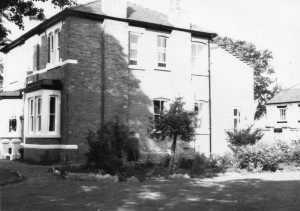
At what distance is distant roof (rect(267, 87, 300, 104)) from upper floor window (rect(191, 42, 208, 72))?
105 feet

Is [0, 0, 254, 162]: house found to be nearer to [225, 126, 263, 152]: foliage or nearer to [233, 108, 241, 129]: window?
[233, 108, 241, 129]: window

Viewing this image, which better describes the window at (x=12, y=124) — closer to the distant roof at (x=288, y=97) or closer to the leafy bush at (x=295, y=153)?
the leafy bush at (x=295, y=153)

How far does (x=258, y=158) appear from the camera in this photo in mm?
18406

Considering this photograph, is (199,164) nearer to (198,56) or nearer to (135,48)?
(135,48)

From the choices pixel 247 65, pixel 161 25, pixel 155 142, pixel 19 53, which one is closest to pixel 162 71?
Answer: pixel 161 25

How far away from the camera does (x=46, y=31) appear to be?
880 inches

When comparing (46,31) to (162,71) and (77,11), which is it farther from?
(162,71)

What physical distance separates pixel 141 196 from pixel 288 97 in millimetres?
49055

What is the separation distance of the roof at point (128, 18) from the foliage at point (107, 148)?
700 centimetres

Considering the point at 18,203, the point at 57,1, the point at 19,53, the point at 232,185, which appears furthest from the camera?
the point at 19,53

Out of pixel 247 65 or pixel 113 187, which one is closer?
pixel 113 187

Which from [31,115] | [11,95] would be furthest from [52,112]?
[11,95]

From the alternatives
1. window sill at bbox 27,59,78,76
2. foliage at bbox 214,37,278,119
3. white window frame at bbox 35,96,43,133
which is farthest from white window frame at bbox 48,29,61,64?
foliage at bbox 214,37,278,119

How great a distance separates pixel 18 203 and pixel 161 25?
1614 cm
